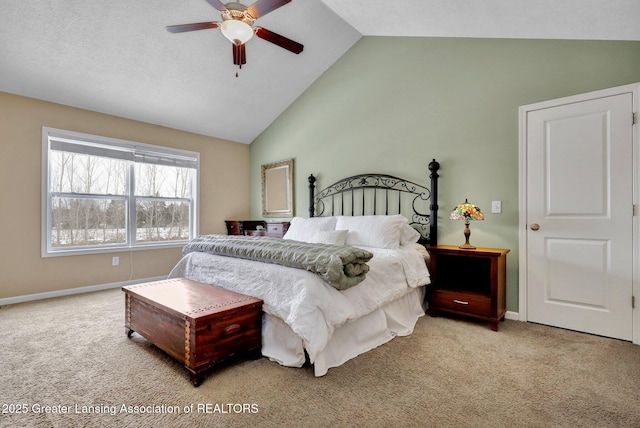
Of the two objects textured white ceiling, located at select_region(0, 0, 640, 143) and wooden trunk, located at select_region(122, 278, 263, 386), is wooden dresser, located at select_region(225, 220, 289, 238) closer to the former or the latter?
textured white ceiling, located at select_region(0, 0, 640, 143)

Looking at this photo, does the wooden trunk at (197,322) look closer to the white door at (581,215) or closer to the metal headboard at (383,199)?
the metal headboard at (383,199)

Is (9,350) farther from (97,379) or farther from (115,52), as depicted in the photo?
(115,52)

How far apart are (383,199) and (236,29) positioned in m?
Answer: 2.43

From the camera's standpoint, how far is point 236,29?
2.32 m

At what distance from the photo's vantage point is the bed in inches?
76.3

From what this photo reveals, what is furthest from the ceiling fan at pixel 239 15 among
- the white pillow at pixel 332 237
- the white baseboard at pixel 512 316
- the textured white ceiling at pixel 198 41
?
the white baseboard at pixel 512 316

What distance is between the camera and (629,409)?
5.13ft

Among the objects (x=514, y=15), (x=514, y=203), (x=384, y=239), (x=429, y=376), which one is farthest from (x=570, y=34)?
(x=429, y=376)

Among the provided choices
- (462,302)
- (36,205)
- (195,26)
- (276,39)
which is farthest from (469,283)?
(36,205)

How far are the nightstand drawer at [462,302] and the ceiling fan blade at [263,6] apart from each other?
109 inches

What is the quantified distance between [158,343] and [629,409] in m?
2.74

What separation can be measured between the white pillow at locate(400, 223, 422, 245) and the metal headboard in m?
0.16

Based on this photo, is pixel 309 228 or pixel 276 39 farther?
pixel 309 228

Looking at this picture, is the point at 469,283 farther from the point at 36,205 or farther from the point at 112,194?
the point at 36,205
